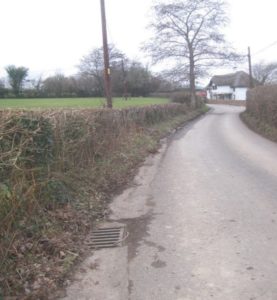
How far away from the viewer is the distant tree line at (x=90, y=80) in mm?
72312

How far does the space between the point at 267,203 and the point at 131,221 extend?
2.49 metres

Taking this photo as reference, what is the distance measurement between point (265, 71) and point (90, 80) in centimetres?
4011

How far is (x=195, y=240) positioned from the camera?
5852 mm

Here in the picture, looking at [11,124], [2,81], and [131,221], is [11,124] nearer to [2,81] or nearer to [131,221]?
[131,221]

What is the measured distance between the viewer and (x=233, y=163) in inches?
501

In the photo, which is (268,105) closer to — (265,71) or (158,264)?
(158,264)

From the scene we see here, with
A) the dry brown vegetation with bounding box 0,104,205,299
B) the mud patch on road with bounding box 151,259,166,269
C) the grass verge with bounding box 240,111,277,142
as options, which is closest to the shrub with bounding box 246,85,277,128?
the grass verge with bounding box 240,111,277,142

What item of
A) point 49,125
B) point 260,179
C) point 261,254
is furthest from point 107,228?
point 260,179

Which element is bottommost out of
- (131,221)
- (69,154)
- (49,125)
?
(131,221)

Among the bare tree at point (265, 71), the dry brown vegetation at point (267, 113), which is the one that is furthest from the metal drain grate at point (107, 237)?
the bare tree at point (265, 71)

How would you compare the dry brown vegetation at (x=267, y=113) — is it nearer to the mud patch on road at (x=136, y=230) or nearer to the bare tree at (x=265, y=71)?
the mud patch on road at (x=136, y=230)

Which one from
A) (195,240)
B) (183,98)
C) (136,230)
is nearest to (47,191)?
(136,230)

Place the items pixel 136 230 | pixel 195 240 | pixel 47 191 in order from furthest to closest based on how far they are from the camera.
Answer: pixel 47 191, pixel 136 230, pixel 195 240

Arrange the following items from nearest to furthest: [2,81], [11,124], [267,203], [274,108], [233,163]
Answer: [11,124]
[267,203]
[233,163]
[274,108]
[2,81]
